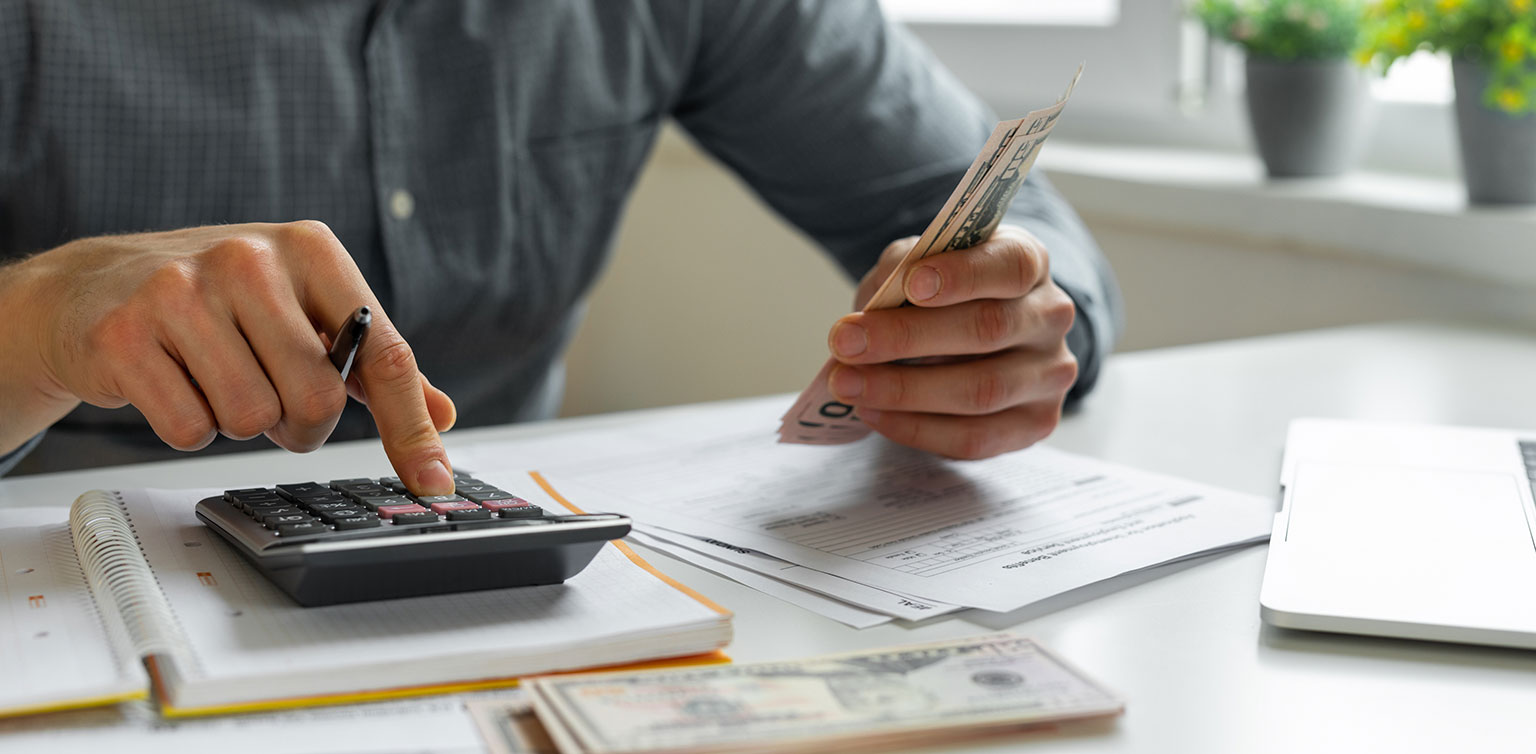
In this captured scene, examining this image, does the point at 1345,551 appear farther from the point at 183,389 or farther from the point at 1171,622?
the point at 183,389

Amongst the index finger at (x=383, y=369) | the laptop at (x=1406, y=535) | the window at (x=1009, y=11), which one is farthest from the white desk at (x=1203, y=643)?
the window at (x=1009, y=11)

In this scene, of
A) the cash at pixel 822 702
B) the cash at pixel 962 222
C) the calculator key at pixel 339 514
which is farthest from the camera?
the cash at pixel 962 222

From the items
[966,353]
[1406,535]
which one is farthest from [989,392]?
[1406,535]

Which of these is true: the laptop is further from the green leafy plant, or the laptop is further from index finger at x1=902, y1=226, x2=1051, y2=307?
the green leafy plant

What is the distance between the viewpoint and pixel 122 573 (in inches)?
18.4

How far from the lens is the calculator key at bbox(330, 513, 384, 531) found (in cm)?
47

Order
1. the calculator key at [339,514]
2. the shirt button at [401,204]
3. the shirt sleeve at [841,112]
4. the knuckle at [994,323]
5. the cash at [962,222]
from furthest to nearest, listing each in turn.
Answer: the shirt sleeve at [841,112] < the shirt button at [401,204] < the knuckle at [994,323] < the cash at [962,222] < the calculator key at [339,514]

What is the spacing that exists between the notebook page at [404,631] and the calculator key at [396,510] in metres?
0.03

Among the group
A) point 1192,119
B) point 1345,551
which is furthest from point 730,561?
point 1192,119

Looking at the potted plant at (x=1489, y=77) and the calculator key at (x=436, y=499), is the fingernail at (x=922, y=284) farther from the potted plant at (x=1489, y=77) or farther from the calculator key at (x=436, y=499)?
the potted plant at (x=1489, y=77)

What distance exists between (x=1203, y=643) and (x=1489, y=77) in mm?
935

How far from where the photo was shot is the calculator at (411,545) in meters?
0.45

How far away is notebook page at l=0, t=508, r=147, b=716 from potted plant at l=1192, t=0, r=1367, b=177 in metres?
1.26

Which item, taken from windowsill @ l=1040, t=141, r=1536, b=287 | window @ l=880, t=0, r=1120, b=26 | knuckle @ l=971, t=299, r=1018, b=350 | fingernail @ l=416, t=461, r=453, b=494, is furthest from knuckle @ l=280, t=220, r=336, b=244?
window @ l=880, t=0, r=1120, b=26
